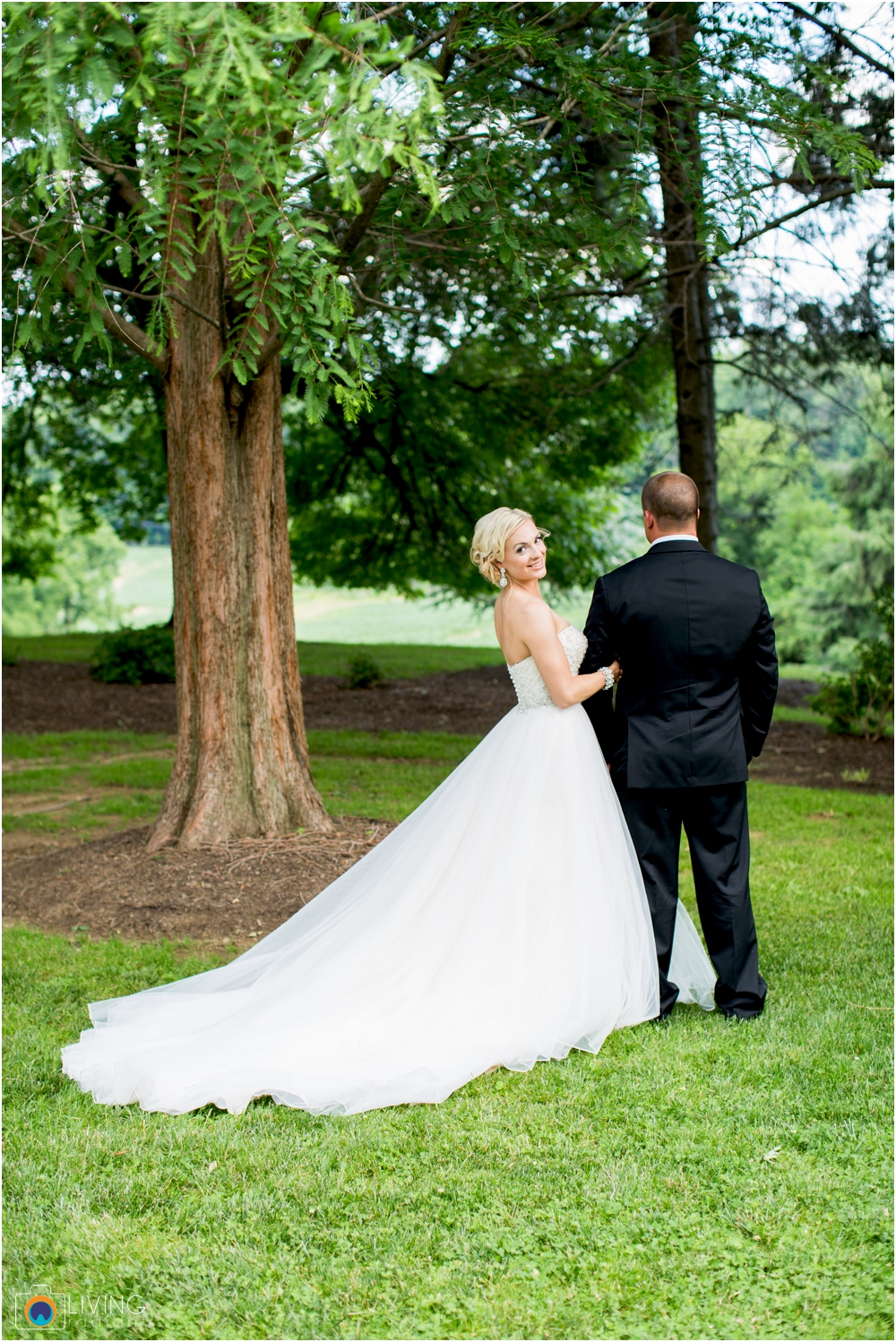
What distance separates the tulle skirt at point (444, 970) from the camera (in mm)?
4070

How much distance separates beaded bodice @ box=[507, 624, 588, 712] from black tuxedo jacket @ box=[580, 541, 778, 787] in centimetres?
18

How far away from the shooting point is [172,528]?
22.9 ft

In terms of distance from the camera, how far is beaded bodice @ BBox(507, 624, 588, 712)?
4.82 meters

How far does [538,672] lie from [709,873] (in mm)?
1125

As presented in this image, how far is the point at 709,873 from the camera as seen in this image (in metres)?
4.63

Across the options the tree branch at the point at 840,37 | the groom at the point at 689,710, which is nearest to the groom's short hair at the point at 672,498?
the groom at the point at 689,710

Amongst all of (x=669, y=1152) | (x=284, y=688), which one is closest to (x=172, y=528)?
(x=284, y=688)

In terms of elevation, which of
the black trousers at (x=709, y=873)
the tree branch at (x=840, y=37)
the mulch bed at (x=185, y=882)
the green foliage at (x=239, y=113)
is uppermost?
the tree branch at (x=840, y=37)

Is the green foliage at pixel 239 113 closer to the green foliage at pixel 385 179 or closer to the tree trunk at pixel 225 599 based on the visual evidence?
the green foliage at pixel 385 179

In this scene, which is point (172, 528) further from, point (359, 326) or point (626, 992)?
point (626, 992)

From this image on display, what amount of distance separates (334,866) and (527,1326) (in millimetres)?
3903

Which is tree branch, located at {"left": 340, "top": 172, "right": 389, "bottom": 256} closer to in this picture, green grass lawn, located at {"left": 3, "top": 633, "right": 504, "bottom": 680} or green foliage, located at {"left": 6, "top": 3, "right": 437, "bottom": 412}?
green foliage, located at {"left": 6, "top": 3, "right": 437, "bottom": 412}

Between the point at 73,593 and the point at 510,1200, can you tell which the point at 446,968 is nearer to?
the point at 510,1200

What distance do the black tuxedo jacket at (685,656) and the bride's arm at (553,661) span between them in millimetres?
171
